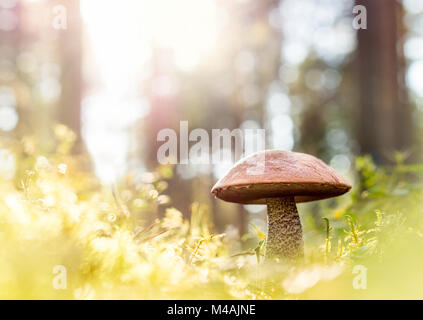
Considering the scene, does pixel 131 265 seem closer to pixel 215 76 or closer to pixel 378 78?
pixel 378 78

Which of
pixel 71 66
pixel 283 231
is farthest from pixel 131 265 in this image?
pixel 71 66

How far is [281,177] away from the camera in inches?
69.8

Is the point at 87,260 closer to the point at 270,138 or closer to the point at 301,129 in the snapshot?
the point at 270,138

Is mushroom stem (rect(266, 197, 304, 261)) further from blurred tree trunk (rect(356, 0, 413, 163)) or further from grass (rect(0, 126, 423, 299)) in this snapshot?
blurred tree trunk (rect(356, 0, 413, 163))

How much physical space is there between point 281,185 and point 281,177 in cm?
9

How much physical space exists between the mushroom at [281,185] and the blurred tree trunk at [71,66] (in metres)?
4.13

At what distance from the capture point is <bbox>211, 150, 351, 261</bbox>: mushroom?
180cm

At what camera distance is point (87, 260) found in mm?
1406

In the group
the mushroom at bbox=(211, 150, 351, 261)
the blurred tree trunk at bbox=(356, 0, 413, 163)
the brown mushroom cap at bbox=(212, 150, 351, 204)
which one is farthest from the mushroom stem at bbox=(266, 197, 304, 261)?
the blurred tree trunk at bbox=(356, 0, 413, 163)

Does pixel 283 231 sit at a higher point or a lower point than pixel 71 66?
lower

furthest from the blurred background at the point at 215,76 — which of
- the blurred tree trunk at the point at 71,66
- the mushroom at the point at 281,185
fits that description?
the mushroom at the point at 281,185

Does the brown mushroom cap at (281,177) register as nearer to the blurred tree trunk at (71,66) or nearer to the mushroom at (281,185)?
the mushroom at (281,185)

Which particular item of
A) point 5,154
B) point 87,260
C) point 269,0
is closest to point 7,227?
point 87,260

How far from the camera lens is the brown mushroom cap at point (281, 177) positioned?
1.79 metres
